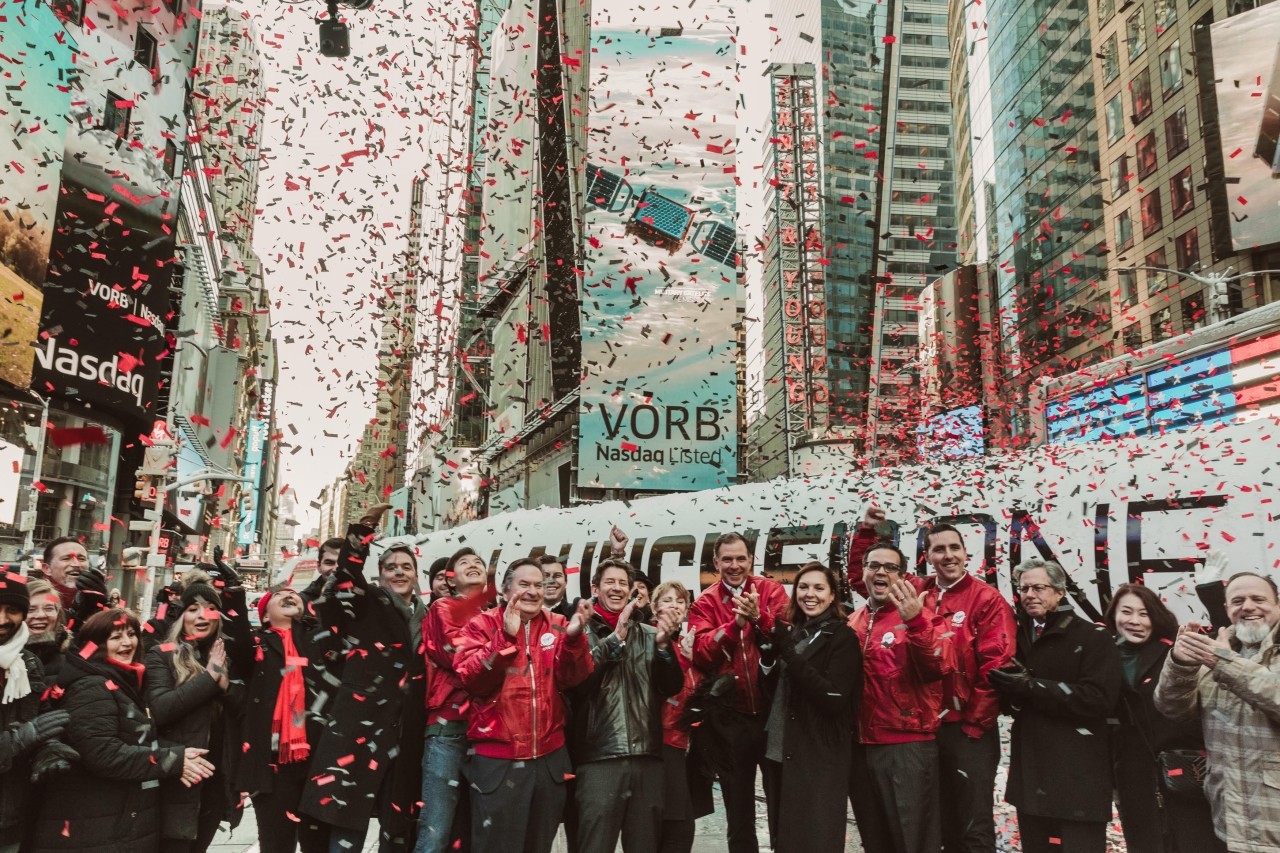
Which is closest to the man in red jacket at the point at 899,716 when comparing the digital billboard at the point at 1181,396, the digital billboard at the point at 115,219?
the digital billboard at the point at 1181,396

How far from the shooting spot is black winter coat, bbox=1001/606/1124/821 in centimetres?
543

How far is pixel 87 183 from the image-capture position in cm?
3231

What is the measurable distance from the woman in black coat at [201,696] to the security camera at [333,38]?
5.21 meters

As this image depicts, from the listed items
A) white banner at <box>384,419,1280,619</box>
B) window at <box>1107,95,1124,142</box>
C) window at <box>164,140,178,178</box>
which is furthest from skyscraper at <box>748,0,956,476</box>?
white banner at <box>384,419,1280,619</box>

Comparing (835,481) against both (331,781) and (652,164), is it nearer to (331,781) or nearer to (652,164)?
(331,781)

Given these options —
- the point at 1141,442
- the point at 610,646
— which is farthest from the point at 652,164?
the point at 610,646

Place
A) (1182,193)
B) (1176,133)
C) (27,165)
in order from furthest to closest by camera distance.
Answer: (1176,133), (1182,193), (27,165)

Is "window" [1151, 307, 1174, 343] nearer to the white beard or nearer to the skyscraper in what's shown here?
the white beard

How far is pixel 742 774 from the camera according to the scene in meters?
6.53

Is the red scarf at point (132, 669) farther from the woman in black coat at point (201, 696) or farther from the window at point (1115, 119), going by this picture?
the window at point (1115, 119)

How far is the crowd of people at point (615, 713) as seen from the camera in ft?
16.5

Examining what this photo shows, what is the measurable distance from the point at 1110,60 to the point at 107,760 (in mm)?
47354

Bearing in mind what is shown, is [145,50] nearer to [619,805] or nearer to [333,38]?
[333,38]

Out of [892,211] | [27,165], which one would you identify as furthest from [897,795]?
[892,211]
